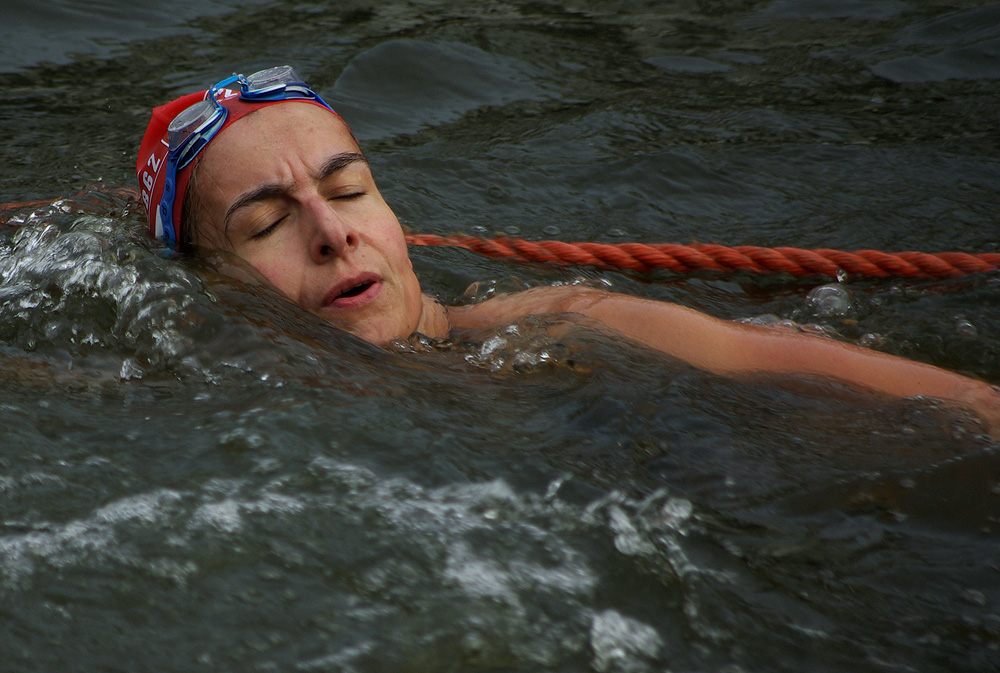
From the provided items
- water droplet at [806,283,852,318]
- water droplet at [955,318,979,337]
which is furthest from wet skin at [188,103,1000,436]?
water droplet at [806,283,852,318]

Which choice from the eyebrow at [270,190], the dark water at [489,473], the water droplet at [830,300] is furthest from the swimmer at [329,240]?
the water droplet at [830,300]

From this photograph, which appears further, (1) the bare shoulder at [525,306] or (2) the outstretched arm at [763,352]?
(1) the bare shoulder at [525,306]

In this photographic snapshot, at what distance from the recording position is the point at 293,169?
310 centimetres

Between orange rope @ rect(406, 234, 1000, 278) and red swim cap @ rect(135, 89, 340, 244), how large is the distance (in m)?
1.53

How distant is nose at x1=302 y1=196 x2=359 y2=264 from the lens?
2.98 m

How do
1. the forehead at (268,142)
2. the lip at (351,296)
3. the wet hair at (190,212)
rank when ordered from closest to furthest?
1. the lip at (351,296)
2. the forehead at (268,142)
3. the wet hair at (190,212)

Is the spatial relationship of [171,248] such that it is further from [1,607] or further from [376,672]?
[376,672]

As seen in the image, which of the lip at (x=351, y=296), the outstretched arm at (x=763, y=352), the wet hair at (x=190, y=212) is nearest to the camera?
the outstretched arm at (x=763, y=352)

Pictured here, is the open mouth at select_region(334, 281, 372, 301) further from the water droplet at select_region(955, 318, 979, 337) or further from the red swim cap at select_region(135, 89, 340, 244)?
the water droplet at select_region(955, 318, 979, 337)

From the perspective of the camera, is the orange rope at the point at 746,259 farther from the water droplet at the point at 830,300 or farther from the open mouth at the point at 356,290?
the open mouth at the point at 356,290

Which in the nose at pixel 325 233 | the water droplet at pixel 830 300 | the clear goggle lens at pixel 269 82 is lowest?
the water droplet at pixel 830 300

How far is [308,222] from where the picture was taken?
3041 millimetres

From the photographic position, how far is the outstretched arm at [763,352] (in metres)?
2.70

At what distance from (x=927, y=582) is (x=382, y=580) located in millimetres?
1205
